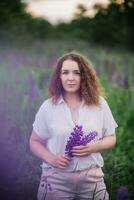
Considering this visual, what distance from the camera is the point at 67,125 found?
3736 millimetres

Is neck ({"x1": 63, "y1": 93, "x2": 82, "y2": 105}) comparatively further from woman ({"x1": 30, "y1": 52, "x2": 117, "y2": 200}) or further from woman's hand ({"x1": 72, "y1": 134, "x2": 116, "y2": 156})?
woman's hand ({"x1": 72, "y1": 134, "x2": 116, "y2": 156})

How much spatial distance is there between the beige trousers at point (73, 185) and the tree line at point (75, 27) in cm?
806

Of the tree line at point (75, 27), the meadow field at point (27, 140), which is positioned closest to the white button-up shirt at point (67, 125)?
the meadow field at point (27, 140)

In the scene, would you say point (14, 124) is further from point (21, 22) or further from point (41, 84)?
point (21, 22)

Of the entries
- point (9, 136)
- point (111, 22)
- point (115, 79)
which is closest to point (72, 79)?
point (9, 136)

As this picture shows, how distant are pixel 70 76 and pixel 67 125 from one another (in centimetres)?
31

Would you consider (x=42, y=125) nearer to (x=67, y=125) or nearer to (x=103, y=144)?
(x=67, y=125)

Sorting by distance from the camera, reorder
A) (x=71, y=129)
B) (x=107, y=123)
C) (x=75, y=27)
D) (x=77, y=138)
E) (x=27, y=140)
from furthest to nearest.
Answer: (x=75, y=27) < (x=27, y=140) < (x=107, y=123) < (x=71, y=129) < (x=77, y=138)

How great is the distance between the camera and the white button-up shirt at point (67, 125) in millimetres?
3742

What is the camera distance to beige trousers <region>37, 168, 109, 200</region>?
Answer: 150 inches

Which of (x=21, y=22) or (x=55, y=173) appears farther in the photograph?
(x=21, y=22)

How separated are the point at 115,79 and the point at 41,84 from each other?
181 cm

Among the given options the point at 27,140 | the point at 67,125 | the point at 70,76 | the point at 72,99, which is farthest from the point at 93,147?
the point at 27,140

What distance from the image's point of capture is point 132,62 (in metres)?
12.0
